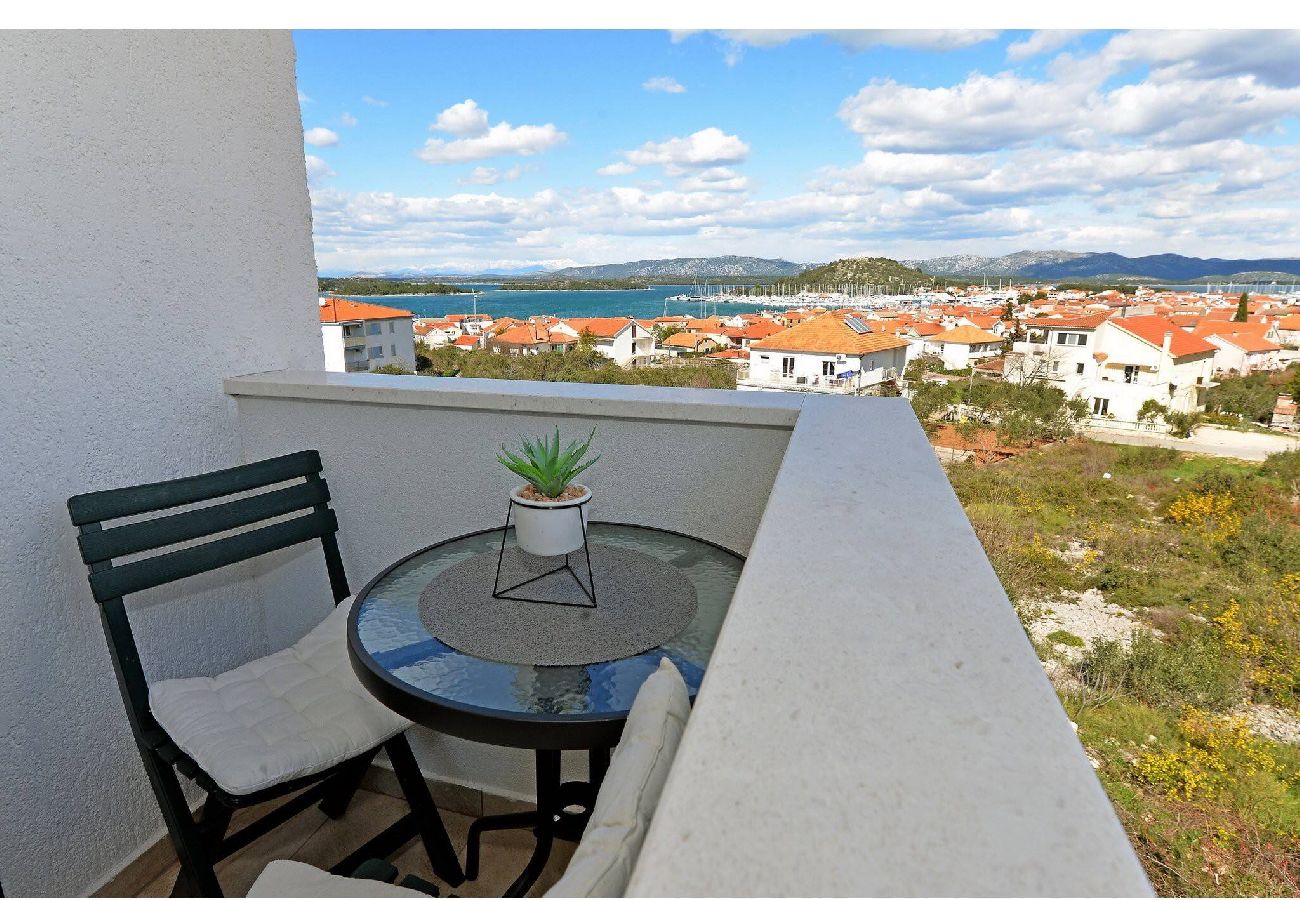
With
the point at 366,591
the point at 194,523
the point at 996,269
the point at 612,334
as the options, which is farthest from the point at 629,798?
the point at 996,269

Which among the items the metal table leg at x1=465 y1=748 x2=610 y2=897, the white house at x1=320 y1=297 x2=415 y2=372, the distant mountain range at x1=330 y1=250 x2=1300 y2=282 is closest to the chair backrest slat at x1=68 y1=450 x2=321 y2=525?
the metal table leg at x1=465 y1=748 x2=610 y2=897

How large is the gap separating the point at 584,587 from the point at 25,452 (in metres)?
1.27

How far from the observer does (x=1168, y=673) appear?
29.2ft

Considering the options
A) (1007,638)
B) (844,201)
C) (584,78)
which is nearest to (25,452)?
(1007,638)

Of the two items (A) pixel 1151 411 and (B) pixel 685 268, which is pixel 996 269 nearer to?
(A) pixel 1151 411

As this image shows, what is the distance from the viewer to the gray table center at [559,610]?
110 centimetres

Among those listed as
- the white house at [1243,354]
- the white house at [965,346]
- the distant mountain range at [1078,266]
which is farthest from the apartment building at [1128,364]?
Answer: the distant mountain range at [1078,266]

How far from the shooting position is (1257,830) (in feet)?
19.7

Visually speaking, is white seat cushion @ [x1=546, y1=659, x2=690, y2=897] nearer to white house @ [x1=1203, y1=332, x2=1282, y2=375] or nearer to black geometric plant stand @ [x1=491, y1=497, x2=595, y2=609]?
black geometric plant stand @ [x1=491, y1=497, x2=595, y2=609]

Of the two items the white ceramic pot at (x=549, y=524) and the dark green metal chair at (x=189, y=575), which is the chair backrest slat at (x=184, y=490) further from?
the white ceramic pot at (x=549, y=524)

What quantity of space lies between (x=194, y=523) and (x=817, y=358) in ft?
81.9

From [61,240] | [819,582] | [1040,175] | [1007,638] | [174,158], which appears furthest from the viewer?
[1040,175]

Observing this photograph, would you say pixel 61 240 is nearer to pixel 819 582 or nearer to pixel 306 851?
pixel 306 851
